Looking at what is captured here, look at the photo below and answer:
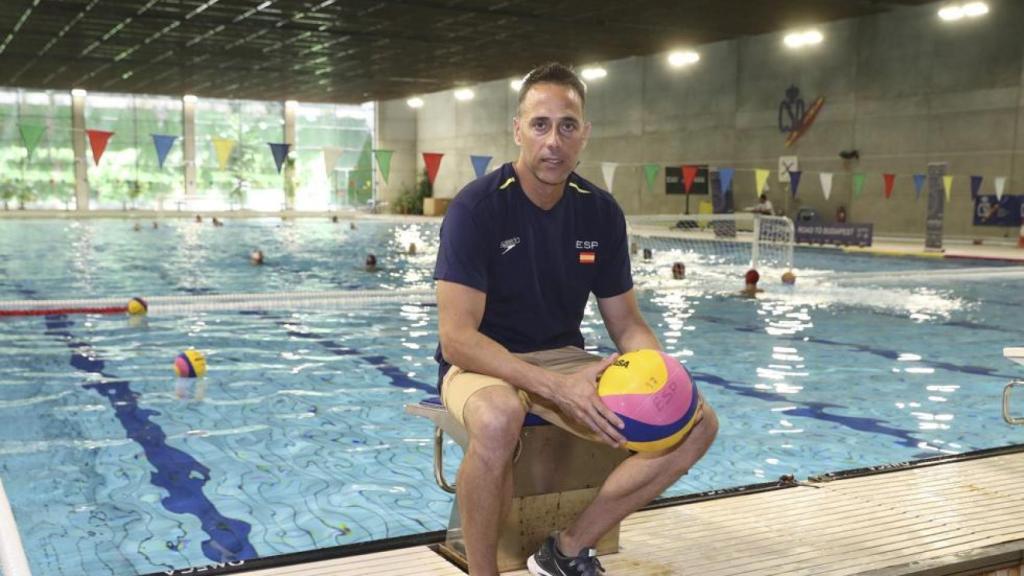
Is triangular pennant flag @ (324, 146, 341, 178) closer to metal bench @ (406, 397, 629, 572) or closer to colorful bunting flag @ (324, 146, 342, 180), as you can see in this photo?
colorful bunting flag @ (324, 146, 342, 180)

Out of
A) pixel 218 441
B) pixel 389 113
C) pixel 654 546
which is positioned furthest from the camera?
pixel 389 113

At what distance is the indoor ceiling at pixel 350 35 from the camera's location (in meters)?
19.6

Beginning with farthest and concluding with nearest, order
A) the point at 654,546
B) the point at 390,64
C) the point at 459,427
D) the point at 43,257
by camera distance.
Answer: the point at 390,64 < the point at 43,257 < the point at 654,546 < the point at 459,427

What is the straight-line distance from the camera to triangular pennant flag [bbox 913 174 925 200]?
796 inches

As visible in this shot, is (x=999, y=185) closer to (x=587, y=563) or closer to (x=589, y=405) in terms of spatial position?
(x=587, y=563)

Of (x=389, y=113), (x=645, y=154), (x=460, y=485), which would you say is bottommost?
(x=460, y=485)

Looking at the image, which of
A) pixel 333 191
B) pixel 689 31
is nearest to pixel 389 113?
pixel 333 191

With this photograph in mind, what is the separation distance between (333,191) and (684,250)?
24658 millimetres

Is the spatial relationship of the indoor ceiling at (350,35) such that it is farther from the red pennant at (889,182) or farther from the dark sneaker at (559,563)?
the dark sneaker at (559,563)

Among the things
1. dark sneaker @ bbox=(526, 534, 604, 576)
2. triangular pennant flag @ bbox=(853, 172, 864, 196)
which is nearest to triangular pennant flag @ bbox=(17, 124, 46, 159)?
dark sneaker @ bbox=(526, 534, 604, 576)

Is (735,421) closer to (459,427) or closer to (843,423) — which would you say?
(843,423)

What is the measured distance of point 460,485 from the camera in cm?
234

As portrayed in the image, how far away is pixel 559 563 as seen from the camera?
2527 mm

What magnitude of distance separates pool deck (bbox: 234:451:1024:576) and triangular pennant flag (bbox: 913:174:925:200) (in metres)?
18.2
